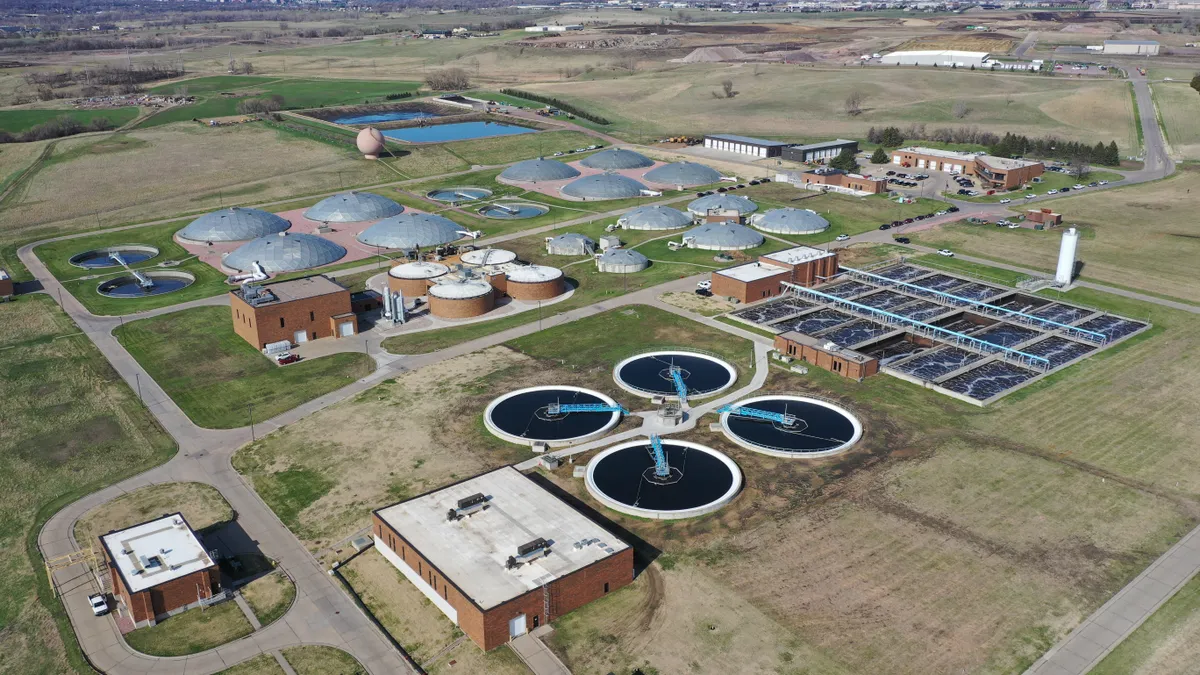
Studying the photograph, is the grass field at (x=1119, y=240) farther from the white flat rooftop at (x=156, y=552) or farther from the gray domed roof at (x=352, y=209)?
the white flat rooftop at (x=156, y=552)

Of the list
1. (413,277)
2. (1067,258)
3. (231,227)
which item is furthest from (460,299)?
(1067,258)

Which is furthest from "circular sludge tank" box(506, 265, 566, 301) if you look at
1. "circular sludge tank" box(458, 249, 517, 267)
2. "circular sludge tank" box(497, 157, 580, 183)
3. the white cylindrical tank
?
"circular sludge tank" box(497, 157, 580, 183)

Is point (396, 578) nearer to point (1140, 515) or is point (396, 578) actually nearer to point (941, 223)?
point (1140, 515)

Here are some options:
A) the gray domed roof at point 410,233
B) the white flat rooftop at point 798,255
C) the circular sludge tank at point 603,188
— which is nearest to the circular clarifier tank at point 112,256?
the gray domed roof at point 410,233

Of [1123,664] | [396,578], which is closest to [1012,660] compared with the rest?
[1123,664]

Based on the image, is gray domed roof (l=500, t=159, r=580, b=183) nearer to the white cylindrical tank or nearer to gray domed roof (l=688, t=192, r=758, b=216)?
gray domed roof (l=688, t=192, r=758, b=216)

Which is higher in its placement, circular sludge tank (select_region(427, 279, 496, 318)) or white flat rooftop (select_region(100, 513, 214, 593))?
circular sludge tank (select_region(427, 279, 496, 318))
